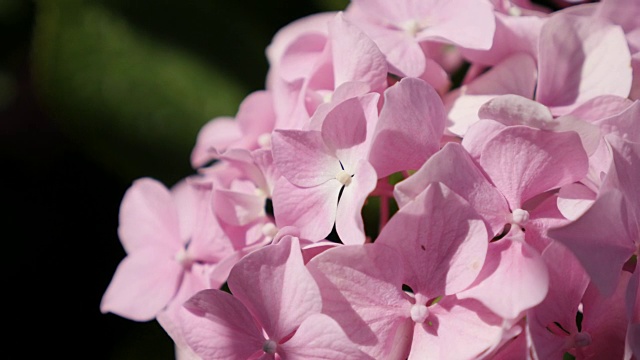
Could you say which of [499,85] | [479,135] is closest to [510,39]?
[499,85]

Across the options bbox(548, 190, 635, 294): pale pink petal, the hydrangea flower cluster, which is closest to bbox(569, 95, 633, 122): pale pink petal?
the hydrangea flower cluster

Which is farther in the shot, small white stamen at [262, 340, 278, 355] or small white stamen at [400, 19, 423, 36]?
small white stamen at [400, 19, 423, 36]

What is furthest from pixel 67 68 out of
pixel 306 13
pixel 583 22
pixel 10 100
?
pixel 583 22

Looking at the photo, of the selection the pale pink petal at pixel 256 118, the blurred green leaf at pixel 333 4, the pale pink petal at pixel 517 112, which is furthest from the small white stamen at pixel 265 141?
the blurred green leaf at pixel 333 4

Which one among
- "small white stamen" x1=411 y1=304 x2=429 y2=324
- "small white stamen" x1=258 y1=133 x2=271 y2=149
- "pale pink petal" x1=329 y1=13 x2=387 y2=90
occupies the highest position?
"pale pink petal" x1=329 y1=13 x2=387 y2=90

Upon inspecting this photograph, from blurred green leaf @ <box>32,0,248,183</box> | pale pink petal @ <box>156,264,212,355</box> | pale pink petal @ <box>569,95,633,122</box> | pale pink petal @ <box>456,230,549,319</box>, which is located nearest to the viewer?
pale pink petal @ <box>456,230,549,319</box>

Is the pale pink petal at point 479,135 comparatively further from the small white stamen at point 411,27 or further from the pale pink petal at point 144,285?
the pale pink petal at point 144,285

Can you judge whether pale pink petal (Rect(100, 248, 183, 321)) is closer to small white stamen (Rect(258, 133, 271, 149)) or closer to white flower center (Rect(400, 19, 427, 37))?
small white stamen (Rect(258, 133, 271, 149))

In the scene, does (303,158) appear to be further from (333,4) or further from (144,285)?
(333,4)
